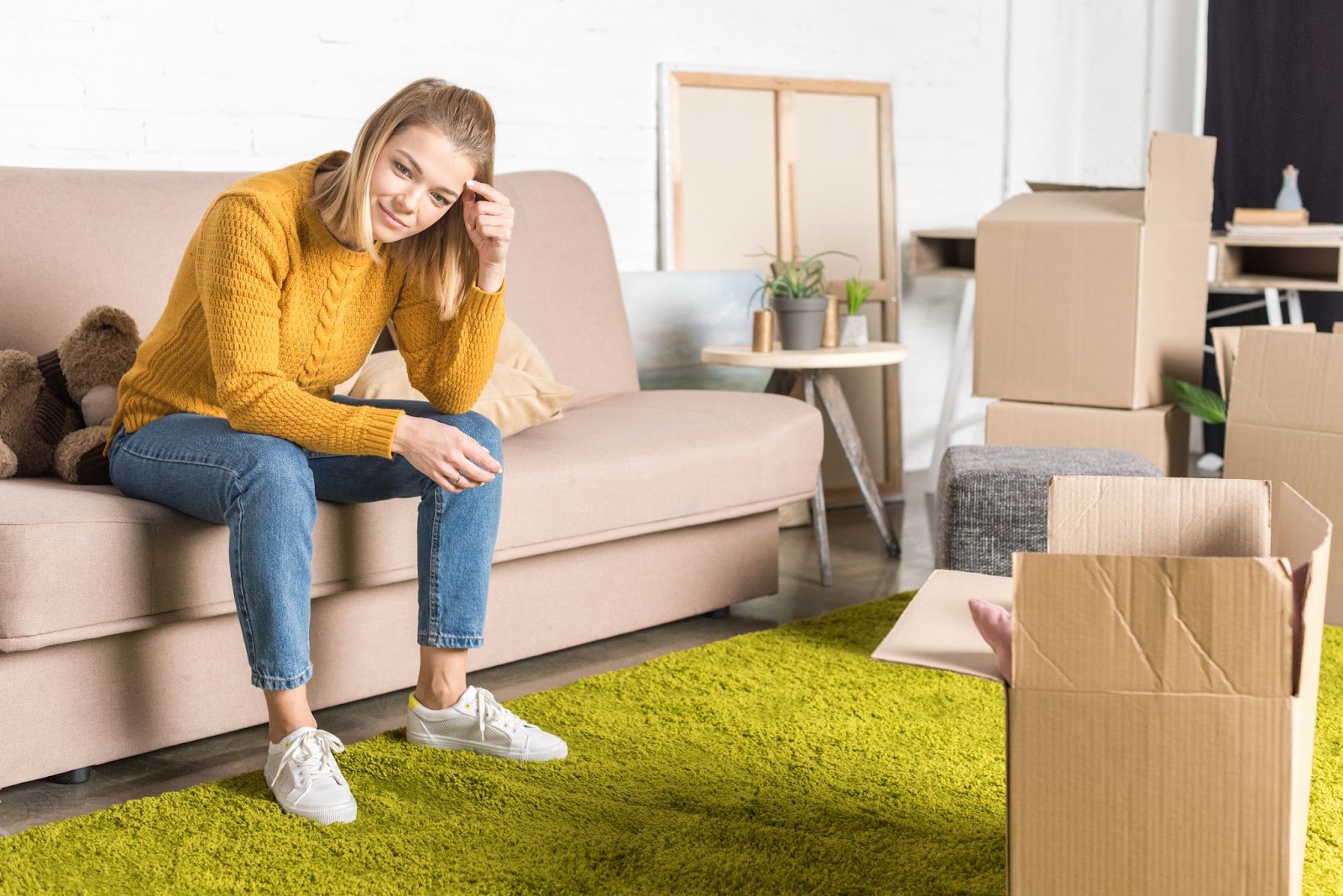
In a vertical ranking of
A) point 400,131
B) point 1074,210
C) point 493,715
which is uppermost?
point 400,131

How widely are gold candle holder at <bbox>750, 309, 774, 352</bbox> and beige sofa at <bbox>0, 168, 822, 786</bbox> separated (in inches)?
12.8

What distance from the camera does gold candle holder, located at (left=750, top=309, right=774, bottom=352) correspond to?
10.1 ft

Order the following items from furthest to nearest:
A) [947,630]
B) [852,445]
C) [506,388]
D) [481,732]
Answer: [852,445]
[506,388]
[481,732]
[947,630]

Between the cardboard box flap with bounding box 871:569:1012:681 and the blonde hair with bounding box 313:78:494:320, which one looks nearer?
the cardboard box flap with bounding box 871:569:1012:681

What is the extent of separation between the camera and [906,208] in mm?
4082

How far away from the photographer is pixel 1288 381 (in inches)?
95.7

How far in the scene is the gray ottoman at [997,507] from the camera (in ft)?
7.70

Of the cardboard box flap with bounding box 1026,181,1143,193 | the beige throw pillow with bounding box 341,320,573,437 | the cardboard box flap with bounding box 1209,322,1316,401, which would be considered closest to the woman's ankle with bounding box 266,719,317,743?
the beige throw pillow with bounding box 341,320,573,437

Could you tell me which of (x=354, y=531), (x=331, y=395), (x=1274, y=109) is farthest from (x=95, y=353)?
(x=1274, y=109)

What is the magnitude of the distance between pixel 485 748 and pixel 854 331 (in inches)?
68.1

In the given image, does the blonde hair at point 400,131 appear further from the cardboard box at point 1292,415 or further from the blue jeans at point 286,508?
the cardboard box at point 1292,415

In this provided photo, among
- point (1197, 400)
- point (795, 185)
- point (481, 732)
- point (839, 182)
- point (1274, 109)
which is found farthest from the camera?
point (1274, 109)

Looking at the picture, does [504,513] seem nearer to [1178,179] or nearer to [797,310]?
[797,310]

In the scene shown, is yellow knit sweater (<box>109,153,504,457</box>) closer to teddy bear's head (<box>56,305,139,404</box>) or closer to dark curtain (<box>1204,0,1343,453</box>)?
teddy bear's head (<box>56,305,139,404</box>)
